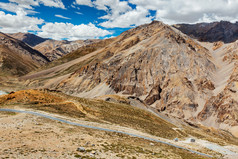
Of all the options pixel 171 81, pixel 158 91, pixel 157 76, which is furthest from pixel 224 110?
pixel 157 76

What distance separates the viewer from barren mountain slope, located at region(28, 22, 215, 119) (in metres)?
100

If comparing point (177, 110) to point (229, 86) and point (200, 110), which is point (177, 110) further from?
point (229, 86)

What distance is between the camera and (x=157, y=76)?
110062 millimetres

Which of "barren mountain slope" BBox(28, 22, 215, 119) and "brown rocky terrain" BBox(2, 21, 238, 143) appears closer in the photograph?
"brown rocky terrain" BBox(2, 21, 238, 143)

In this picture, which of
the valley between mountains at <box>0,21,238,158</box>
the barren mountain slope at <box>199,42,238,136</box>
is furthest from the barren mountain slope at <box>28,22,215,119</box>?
the barren mountain slope at <box>199,42,238,136</box>

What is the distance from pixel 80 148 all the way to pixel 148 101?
280 feet

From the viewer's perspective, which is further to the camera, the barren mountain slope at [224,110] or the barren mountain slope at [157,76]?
the barren mountain slope at [157,76]

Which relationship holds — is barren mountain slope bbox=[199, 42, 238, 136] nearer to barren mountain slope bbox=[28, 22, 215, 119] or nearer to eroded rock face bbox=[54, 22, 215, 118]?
barren mountain slope bbox=[28, 22, 215, 119]

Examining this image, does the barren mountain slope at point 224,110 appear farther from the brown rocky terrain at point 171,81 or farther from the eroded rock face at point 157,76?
the eroded rock face at point 157,76

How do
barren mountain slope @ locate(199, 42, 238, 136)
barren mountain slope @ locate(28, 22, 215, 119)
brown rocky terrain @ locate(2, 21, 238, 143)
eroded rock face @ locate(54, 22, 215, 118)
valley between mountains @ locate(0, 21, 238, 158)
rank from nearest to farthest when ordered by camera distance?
valley between mountains @ locate(0, 21, 238, 158), barren mountain slope @ locate(199, 42, 238, 136), brown rocky terrain @ locate(2, 21, 238, 143), barren mountain slope @ locate(28, 22, 215, 119), eroded rock face @ locate(54, 22, 215, 118)

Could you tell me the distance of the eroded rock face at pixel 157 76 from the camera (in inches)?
3949

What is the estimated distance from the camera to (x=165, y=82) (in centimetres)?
10731

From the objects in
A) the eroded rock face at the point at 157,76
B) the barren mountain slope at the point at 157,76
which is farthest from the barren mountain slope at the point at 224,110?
the eroded rock face at the point at 157,76

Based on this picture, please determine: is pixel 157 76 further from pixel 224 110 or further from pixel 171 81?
pixel 224 110
